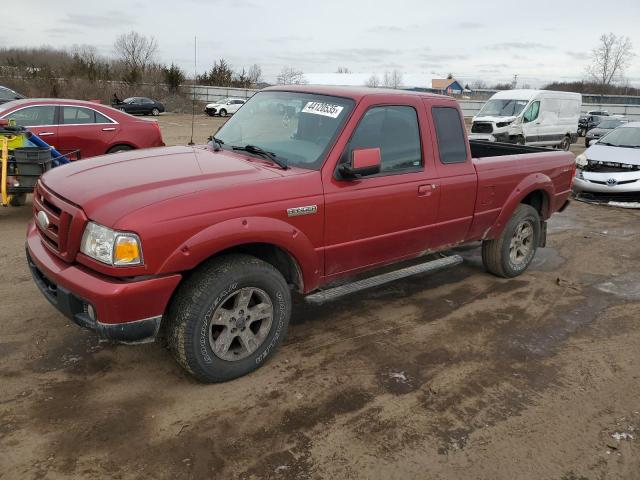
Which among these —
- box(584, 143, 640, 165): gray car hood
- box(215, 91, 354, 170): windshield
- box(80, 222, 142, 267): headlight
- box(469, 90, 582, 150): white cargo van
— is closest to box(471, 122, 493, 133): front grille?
box(469, 90, 582, 150): white cargo van

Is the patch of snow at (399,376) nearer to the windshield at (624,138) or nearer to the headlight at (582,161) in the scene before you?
the headlight at (582,161)

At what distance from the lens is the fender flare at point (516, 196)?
539 cm

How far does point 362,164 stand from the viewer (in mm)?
3645

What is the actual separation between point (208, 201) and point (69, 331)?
6.07ft

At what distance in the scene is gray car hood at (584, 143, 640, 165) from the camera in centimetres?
1030

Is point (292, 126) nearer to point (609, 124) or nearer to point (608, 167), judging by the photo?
point (608, 167)

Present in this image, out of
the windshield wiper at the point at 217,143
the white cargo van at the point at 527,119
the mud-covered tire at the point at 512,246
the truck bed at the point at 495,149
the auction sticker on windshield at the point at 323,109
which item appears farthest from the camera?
the white cargo van at the point at 527,119

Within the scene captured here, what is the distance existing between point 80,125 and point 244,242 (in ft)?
23.3

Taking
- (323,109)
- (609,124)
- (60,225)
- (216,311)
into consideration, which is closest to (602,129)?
(609,124)

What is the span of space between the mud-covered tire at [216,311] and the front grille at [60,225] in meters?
0.69

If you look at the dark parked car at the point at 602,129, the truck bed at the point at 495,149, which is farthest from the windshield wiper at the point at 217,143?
the dark parked car at the point at 602,129

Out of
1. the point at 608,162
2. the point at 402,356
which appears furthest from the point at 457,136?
the point at 608,162

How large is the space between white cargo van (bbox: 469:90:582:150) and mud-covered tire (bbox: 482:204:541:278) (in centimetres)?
1196

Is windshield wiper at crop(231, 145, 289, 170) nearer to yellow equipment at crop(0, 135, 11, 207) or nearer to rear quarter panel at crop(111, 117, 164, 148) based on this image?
yellow equipment at crop(0, 135, 11, 207)
